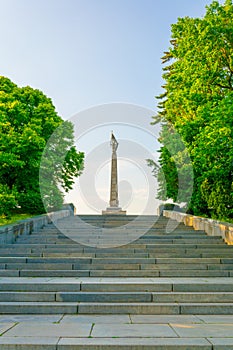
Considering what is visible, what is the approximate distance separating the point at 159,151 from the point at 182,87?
943 cm

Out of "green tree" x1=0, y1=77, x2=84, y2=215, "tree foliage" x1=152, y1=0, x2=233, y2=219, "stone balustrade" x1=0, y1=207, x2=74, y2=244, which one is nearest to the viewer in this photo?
"stone balustrade" x1=0, y1=207, x2=74, y2=244

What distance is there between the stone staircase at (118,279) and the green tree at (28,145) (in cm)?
843

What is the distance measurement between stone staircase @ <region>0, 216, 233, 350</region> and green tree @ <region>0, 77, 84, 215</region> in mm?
8426

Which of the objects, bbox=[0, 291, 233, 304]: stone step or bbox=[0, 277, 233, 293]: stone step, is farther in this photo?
bbox=[0, 277, 233, 293]: stone step

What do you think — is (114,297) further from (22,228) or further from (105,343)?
(22,228)

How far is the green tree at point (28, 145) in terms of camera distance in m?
22.5

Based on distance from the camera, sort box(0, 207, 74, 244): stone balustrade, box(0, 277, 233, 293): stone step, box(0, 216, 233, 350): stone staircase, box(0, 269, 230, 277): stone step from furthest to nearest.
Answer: box(0, 207, 74, 244): stone balustrade → box(0, 269, 230, 277): stone step → box(0, 277, 233, 293): stone step → box(0, 216, 233, 350): stone staircase

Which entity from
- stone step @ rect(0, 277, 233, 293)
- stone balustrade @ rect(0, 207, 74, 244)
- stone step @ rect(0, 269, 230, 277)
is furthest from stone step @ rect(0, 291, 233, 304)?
stone balustrade @ rect(0, 207, 74, 244)

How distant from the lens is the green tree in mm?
22547

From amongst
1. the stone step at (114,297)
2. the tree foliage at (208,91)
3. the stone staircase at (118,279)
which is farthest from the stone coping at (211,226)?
the stone step at (114,297)

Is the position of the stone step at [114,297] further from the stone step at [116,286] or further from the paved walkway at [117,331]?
the paved walkway at [117,331]

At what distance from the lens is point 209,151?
50.6ft

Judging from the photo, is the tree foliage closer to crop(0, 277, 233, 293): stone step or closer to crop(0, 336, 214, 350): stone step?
crop(0, 277, 233, 293): stone step

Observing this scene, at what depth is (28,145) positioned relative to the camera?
23234mm
